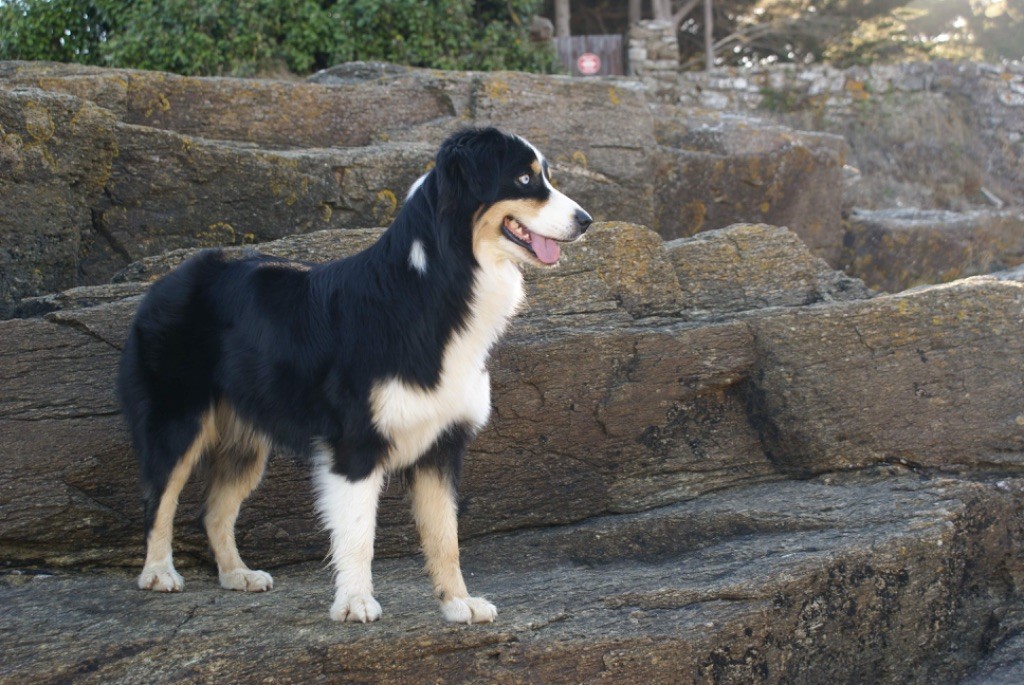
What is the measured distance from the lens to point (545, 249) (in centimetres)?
421

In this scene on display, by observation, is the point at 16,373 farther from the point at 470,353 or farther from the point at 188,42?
the point at 188,42

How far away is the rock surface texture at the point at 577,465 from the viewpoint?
4168mm

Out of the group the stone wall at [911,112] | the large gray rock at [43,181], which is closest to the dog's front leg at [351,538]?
the large gray rock at [43,181]

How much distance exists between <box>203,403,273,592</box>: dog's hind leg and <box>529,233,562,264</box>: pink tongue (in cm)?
159

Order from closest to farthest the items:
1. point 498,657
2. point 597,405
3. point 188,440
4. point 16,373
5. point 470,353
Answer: point 498,657
point 470,353
point 188,440
point 16,373
point 597,405

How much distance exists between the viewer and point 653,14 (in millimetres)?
18422

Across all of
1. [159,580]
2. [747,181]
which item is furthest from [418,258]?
[747,181]

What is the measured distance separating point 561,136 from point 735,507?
13.0 feet

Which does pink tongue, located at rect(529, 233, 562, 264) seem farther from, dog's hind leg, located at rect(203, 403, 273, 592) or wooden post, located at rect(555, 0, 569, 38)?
wooden post, located at rect(555, 0, 569, 38)

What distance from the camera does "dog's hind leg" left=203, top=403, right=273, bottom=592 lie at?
15.8 ft

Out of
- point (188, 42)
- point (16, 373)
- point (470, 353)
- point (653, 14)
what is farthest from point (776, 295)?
point (653, 14)

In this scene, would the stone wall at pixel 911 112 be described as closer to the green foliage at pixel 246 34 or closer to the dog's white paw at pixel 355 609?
the green foliage at pixel 246 34

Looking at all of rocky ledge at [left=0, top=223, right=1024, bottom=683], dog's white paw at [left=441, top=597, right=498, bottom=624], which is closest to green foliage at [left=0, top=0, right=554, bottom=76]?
rocky ledge at [left=0, top=223, right=1024, bottom=683]

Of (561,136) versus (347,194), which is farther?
(561,136)
